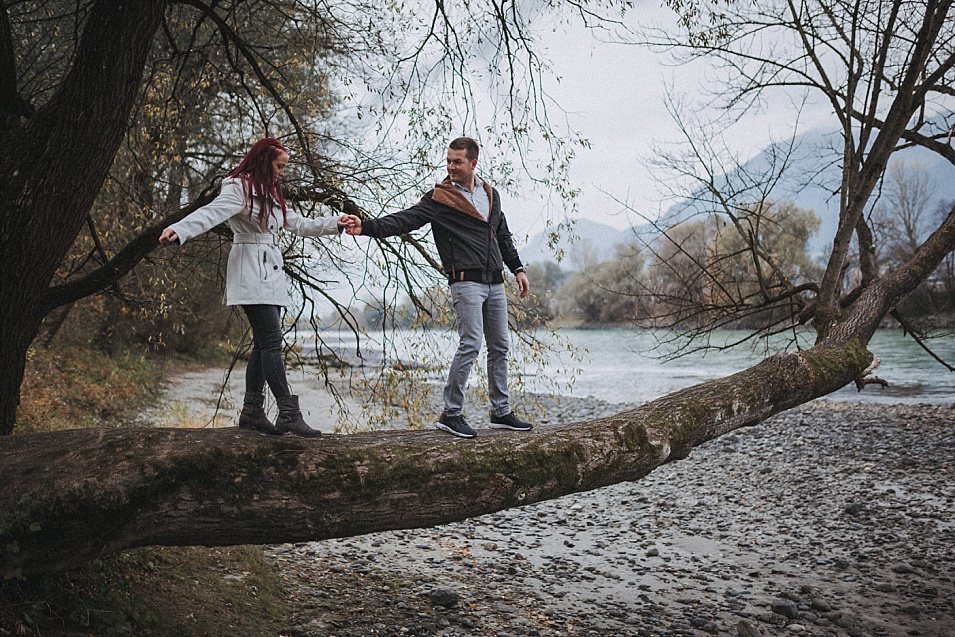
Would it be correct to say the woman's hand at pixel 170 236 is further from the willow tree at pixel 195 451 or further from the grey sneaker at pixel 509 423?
the grey sneaker at pixel 509 423

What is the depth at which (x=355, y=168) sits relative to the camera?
5.79 m

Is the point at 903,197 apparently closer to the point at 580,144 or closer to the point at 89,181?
the point at 580,144

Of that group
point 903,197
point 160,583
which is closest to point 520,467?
point 160,583

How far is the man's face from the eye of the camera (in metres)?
4.16

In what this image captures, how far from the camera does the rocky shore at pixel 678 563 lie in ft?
18.2

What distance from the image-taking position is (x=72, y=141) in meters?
4.05

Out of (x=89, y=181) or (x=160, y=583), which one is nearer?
(x=89, y=181)

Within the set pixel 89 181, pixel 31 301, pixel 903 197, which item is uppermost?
pixel 903 197

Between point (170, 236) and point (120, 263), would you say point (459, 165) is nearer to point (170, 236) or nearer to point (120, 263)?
point (170, 236)

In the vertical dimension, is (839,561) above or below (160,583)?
below

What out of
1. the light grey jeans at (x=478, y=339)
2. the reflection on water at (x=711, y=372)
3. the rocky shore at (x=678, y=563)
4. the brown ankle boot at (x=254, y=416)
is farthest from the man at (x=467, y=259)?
the reflection on water at (x=711, y=372)

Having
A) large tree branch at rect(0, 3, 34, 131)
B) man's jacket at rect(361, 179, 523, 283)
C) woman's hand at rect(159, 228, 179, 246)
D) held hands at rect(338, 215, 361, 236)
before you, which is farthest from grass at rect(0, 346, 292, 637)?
Answer: large tree branch at rect(0, 3, 34, 131)

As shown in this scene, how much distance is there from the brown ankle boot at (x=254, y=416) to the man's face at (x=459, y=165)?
1595 millimetres

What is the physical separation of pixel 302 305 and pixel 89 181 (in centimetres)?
207
